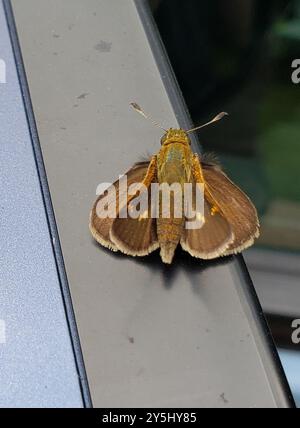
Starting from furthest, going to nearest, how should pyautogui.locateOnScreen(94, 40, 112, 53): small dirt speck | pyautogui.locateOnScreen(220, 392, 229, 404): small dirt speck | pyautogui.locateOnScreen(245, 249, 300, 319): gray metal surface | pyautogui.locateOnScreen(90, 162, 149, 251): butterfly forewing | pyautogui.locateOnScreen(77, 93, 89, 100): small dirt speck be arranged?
pyautogui.locateOnScreen(245, 249, 300, 319): gray metal surface, pyautogui.locateOnScreen(94, 40, 112, 53): small dirt speck, pyautogui.locateOnScreen(77, 93, 89, 100): small dirt speck, pyautogui.locateOnScreen(90, 162, 149, 251): butterfly forewing, pyautogui.locateOnScreen(220, 392, 229, 404): small dirt speck

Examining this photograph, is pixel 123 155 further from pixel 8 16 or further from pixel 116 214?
pixel 8 16

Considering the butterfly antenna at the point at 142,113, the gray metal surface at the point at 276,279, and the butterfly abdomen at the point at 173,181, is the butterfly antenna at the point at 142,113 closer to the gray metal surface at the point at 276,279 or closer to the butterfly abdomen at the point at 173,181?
the butterfly abdomen at the point at 173,181

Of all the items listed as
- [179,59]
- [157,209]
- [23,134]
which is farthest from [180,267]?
[179,59]

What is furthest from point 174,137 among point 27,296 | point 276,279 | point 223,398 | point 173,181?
point 276,279

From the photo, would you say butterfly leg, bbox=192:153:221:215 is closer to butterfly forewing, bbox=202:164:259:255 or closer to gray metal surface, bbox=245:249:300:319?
butterfly forewing, bbox=202:164:259:255

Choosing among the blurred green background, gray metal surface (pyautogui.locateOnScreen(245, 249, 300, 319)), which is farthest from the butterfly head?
gray metal surface (pyautogui.locateOnScreen(245, 249, 300, 319))

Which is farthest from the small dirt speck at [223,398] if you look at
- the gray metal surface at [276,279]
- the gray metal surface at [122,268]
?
the gray metal surface at [276,279]
